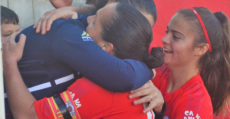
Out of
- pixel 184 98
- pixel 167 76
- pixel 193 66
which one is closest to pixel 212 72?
pixel 193 66

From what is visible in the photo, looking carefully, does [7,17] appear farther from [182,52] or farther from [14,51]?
[182,52]

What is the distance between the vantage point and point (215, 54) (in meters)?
1.81

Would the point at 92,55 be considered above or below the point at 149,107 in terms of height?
above

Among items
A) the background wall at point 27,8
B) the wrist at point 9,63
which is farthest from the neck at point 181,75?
the background wall at point 27,8

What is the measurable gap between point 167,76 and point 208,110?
0.50 meters

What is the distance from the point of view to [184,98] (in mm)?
1509

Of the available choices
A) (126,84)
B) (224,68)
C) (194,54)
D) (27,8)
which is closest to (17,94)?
(126,84)

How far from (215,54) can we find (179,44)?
1.03 feet

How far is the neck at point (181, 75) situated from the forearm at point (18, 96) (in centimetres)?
106

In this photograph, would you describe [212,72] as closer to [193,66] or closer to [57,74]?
[193,66]

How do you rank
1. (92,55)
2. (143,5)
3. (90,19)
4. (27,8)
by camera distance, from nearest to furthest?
(92,55) → (90,19) → (143,5) → (27,8)

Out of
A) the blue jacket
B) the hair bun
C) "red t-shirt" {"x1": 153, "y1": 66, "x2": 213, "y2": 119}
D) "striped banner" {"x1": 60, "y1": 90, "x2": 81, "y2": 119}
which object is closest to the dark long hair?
"red t-shirt" {"x1": 153, "y1": 66, "x2": 213, "y2": 119}

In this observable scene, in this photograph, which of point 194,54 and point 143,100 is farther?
point 194,54

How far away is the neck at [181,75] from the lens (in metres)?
1.72
